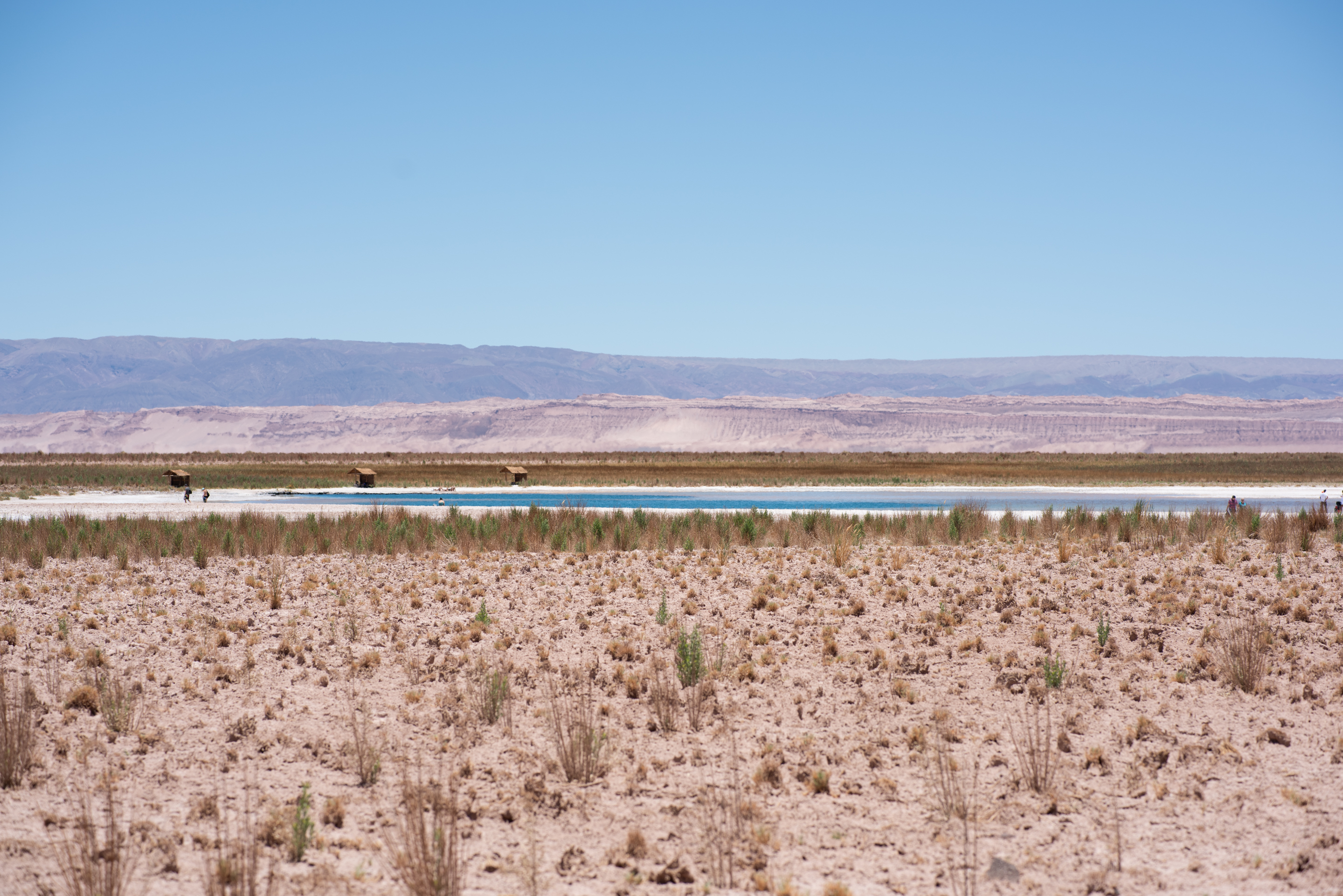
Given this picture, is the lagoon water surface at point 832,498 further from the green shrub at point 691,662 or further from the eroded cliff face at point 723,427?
the eroded cliff face at point 723,427

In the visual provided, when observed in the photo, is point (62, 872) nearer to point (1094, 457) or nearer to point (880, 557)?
point (880, 557)

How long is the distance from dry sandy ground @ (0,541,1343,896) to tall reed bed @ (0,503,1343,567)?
3374mm

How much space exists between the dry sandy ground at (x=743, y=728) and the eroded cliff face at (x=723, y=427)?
423 ft

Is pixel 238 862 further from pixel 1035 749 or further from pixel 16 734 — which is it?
pixel 1035 749

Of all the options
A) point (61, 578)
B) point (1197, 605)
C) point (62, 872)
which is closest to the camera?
point (62, 872)

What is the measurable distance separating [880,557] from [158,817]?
36.7ft

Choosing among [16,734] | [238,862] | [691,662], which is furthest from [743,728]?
[16,734]

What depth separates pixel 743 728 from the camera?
8.84 metres

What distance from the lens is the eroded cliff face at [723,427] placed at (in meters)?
138

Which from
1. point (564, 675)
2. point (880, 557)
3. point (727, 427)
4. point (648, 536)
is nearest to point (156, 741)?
point (564, 675)

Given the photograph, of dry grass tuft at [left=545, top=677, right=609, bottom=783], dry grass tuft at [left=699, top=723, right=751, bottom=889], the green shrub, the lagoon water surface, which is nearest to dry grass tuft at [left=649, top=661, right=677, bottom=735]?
the green shrub

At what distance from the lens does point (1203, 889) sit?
611 cm

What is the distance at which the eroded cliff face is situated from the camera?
452 feet

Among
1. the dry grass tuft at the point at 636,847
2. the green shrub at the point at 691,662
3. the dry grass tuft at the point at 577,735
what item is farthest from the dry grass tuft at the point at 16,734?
the green shrub at the point at 691,662
